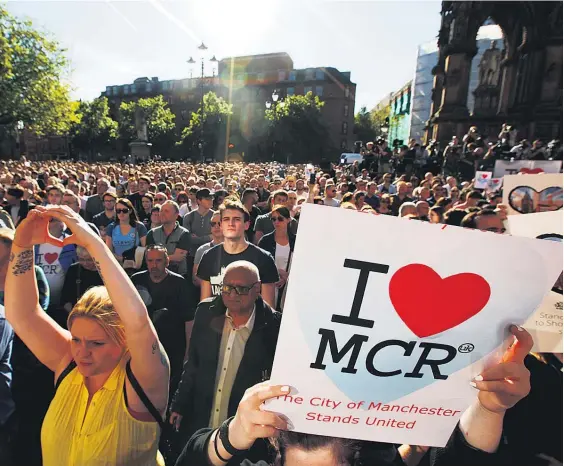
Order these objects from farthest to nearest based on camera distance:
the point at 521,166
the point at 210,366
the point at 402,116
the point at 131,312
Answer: the point at 402,116 < the point at 521,166 < the point at 210,366 < the point at 131,312

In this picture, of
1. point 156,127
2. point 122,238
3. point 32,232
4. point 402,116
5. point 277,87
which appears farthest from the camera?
point 277,87

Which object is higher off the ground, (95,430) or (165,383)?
(165,383)

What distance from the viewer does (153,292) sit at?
3328 millimetres

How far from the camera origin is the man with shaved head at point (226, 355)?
2.19 m

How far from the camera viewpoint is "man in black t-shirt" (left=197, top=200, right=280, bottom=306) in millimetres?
3469

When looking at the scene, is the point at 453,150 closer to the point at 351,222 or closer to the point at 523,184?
the point at 523,184

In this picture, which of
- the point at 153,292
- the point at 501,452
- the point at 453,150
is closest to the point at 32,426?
the point at 153,292

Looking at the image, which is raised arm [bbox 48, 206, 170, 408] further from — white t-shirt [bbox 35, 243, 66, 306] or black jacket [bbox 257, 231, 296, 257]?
black jacket [bbox 257, 231, 296, 257]

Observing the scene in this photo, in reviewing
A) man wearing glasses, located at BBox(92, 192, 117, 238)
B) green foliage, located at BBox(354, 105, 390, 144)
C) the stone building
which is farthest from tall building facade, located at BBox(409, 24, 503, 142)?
man wearing glasses, located at BBox(92, 192, 117, 238)

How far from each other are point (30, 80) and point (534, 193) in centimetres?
3004

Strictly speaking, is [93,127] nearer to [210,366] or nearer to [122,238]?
[122,238]

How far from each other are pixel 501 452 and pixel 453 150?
1781 centimetres

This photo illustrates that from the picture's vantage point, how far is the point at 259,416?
1298 millimetres

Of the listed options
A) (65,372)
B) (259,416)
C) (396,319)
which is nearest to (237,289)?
(65,372)
